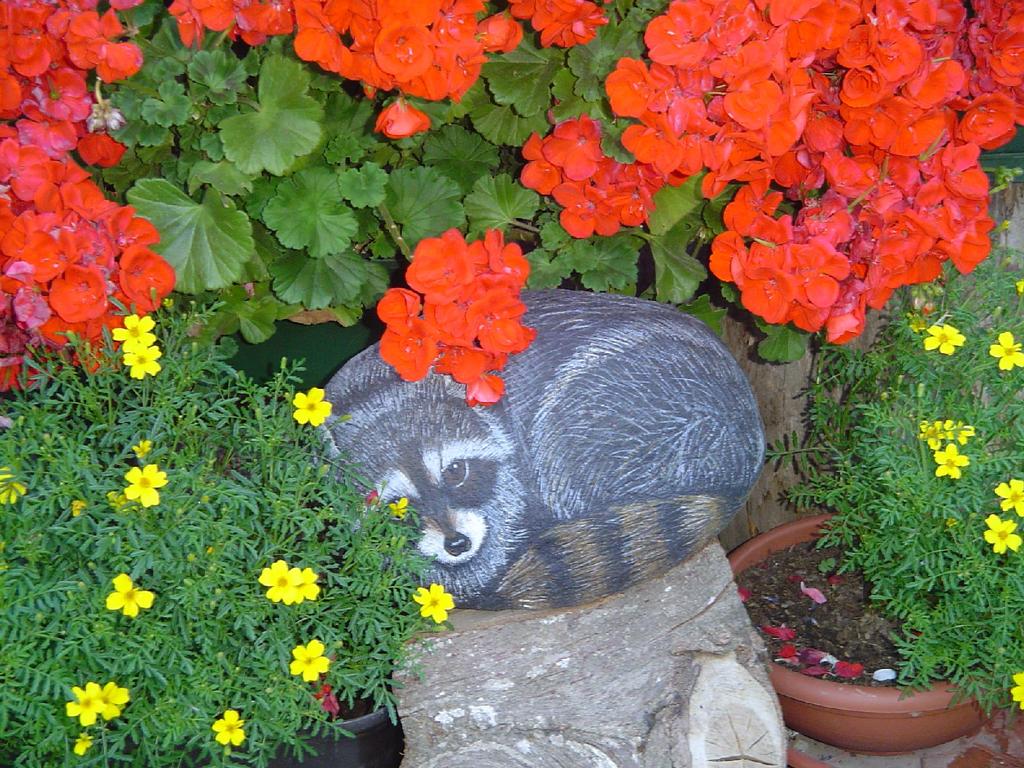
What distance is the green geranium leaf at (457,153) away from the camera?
6.64 ft

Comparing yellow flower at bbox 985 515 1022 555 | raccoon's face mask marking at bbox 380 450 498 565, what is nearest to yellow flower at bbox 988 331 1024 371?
yellow flower at bbox 985 515 1022 555

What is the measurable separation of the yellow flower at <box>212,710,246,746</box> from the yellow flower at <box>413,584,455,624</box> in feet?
0.93

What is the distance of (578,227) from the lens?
1831 mm

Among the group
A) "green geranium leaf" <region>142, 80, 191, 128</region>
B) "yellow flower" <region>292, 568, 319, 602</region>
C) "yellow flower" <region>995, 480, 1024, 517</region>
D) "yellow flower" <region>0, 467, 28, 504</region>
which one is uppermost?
→ "green geranium leaf" <region>142, 80, 191, 128</region>

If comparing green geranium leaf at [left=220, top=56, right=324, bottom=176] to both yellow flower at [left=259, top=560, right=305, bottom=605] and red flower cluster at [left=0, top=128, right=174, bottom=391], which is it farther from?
yellow flower at [left=259, top=560, right=305, bottom=605]

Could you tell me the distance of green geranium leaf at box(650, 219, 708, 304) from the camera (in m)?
2.00

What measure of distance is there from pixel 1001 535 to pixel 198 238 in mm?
1271

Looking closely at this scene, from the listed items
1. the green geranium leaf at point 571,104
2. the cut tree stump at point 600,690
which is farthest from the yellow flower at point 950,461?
the green geranium leaf at point 571,104

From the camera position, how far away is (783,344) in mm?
2107

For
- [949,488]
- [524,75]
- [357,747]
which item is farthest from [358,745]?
[524,75]

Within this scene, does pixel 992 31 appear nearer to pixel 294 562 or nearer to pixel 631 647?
pixel 631 647

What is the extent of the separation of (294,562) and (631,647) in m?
0.53

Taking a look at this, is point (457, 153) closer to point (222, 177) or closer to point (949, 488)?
point (222, 177)

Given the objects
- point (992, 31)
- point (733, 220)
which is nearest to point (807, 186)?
point (733, 220)
